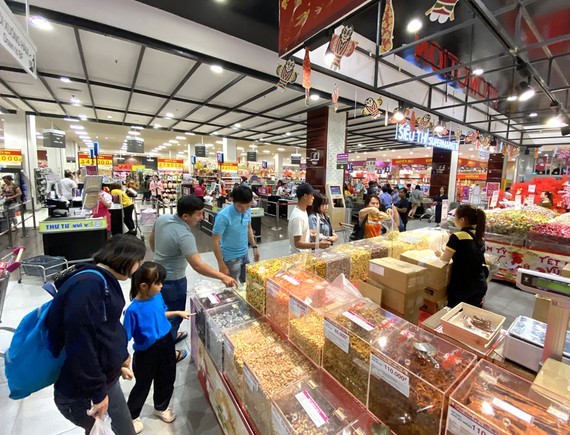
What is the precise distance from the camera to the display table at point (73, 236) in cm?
466

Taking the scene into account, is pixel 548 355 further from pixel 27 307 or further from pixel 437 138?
pixel 437 138

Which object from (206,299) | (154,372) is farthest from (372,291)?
(154,372)

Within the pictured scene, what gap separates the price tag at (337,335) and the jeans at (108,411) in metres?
1.14

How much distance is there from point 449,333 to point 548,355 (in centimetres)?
41

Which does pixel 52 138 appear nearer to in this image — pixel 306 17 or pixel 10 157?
pixel 10 157

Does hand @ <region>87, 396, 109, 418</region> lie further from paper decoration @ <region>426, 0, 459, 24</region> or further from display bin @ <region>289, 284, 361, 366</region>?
paper decoration @ <region>426, 0, 459, 24</region>

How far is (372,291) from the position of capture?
6.59ft

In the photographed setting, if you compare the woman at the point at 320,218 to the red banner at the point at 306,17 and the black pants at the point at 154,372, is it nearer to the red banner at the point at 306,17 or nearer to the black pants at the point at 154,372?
the red banner at the point at 306,17

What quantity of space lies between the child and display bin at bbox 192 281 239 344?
0.28 m

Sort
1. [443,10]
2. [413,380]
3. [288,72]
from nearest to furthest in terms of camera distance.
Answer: [413,380], [443,10], [288,72]

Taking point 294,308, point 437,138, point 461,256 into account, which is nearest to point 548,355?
point 294,308

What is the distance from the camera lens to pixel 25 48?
106 inches

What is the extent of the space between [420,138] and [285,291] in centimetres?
783

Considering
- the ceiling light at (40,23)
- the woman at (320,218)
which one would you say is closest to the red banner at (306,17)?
the woman at (320,218)
